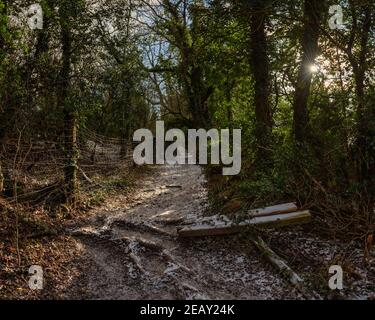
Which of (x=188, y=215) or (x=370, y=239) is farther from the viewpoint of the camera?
(x=188, y=215)

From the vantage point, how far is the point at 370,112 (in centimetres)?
811

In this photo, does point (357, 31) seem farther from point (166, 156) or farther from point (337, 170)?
point (166, 156)

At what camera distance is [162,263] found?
739 cm

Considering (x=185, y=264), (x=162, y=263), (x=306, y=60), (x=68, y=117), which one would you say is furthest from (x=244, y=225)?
(x=68, y=117)

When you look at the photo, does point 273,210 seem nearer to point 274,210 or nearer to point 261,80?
point 274,210

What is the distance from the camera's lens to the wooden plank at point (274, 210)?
319 inches

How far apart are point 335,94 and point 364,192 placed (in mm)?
2851

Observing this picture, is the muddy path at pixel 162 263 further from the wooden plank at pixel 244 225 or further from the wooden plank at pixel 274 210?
the wooden plank at pixel 274 210

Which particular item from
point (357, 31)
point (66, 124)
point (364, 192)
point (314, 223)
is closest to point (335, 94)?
point (357, 31)

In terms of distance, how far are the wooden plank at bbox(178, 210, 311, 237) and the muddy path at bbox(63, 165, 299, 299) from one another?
0.55 ft

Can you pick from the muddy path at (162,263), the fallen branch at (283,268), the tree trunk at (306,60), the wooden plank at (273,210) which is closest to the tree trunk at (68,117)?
the muddy path at (162,263)

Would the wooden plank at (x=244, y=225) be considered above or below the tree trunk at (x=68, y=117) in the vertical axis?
below

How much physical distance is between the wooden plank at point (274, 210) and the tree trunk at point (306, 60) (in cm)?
211

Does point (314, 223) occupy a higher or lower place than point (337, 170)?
lower
